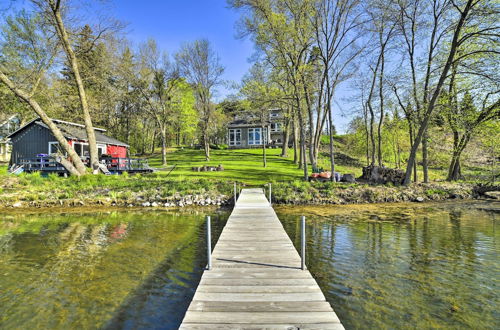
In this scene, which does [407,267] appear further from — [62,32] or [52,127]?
[62,32]

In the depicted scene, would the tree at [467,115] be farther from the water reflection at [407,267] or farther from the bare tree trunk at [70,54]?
the bare tree trunk at [70,54]

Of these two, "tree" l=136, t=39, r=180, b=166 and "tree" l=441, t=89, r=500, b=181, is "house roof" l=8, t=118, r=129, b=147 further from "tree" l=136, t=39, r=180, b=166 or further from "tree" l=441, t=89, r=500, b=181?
"tree" l=441, t=89, r=500, b=181

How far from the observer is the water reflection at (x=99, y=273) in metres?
5.19

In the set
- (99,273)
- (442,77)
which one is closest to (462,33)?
(442,77)

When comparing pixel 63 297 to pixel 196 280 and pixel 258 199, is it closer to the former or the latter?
pixel 196 280

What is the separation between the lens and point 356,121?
40.2 meters

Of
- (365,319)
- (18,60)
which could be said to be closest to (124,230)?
(365,319)

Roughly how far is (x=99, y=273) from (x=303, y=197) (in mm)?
12320

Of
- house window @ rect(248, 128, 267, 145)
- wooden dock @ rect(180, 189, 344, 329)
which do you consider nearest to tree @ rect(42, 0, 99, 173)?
wooden dock @ rect(180, 189, 344, 329)

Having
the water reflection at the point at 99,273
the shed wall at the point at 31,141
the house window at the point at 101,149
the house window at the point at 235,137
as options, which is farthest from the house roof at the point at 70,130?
the house window at the point at 235,137

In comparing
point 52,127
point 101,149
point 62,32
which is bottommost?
point 101,149

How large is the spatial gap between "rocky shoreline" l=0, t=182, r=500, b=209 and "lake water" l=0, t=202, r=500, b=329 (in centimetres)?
373

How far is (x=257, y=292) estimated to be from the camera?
4.62 meters

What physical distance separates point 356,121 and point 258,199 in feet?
99.3
